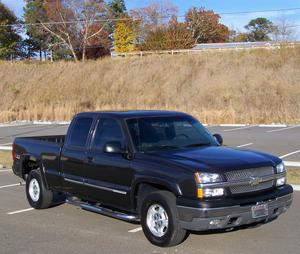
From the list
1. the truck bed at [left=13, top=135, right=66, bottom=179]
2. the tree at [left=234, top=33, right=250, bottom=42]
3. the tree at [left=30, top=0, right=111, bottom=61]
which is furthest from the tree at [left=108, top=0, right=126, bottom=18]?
the truck bed at [left=13, top=135, right=66, bottom=179]

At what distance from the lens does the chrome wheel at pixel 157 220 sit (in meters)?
6.58

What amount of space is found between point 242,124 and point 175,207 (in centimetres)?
2357

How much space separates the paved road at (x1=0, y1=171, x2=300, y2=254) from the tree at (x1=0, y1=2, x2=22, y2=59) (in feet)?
246

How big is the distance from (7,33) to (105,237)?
261ft

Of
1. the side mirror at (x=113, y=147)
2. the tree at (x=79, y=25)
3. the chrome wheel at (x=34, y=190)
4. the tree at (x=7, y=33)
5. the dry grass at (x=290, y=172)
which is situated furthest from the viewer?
the tree at (x=7, y=33)

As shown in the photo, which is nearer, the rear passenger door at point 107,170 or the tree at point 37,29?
the rear passenger door at point 107,170

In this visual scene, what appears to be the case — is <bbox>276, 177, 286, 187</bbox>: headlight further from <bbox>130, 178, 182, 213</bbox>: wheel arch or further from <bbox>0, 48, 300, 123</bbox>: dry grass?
<bbox>0, 48, 300, 123</bbox>: dry grass

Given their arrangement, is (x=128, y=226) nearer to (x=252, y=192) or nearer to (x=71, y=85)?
(x=252, y=192)

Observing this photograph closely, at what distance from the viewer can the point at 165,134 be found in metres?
7.44

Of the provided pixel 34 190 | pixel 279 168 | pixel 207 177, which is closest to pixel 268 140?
pixel 34 190

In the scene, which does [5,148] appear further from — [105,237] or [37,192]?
[105,237]

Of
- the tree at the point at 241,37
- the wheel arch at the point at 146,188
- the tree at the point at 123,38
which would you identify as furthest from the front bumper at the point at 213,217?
the tree at the point at 241,37

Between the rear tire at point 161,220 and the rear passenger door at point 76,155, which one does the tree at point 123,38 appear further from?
the rear tire at point 161,220

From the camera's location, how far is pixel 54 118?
38125 mm
